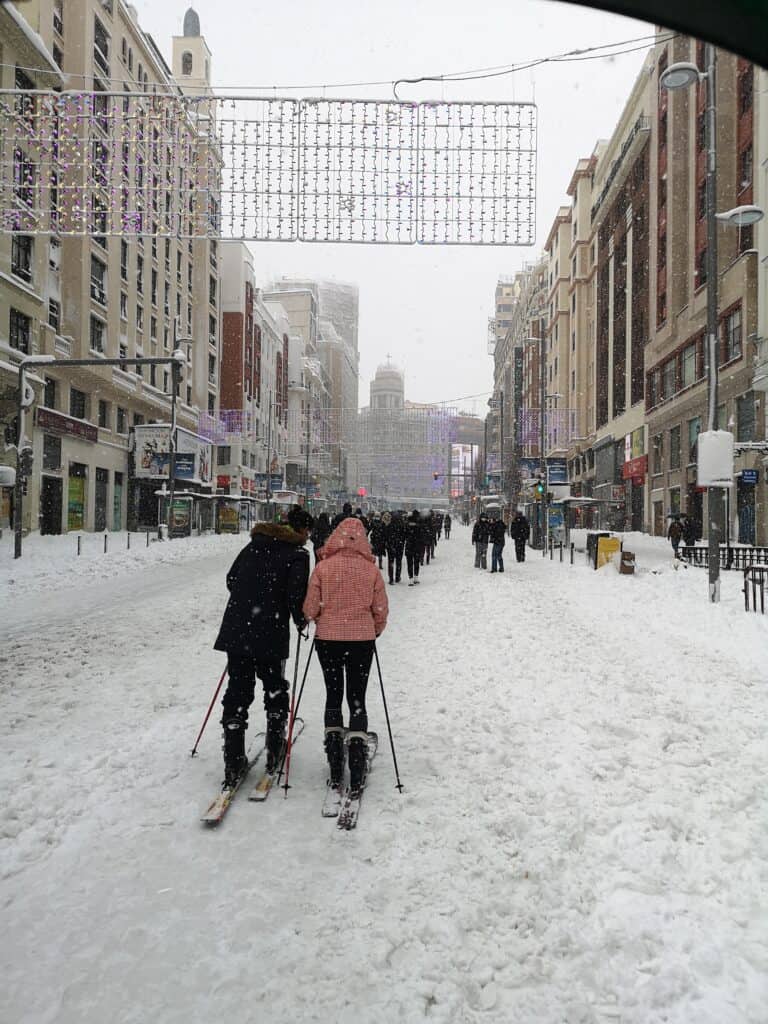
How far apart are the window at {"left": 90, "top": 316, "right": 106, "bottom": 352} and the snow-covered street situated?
1353 inches

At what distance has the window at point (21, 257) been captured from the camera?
2970cm

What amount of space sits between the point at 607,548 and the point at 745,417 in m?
10.4

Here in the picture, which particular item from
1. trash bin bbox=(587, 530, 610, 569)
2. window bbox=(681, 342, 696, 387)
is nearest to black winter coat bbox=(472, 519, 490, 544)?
trash bin bbox=(587, 530, 610, 569)

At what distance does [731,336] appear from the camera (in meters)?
29.2

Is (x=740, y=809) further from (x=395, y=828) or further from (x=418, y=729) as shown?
(x=418, y=729)

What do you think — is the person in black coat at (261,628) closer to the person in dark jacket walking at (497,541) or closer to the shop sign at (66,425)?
the person in dark jacket walking at (497,541)

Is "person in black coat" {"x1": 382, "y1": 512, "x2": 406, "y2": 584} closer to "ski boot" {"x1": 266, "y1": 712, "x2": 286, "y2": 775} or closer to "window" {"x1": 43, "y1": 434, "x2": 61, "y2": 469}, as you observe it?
"ski boot" {"x1": 266, "y1": 712, "x2": 286, "y2": 775}

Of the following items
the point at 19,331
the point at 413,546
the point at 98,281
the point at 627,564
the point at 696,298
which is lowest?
the point at 627,564

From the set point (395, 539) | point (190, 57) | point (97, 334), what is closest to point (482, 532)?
point (395, 539)

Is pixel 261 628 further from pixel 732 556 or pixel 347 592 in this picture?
pixel 732 556

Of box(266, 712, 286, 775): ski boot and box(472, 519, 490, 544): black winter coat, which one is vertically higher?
box(472, 519, 490, 544): black winter coat

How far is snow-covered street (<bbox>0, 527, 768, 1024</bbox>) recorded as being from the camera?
2.90 meters

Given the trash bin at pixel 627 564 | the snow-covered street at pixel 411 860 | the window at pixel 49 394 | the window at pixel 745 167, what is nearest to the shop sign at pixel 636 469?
the window at pixel 745 167

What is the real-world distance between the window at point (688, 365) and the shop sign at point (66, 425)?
2880 centimetres
